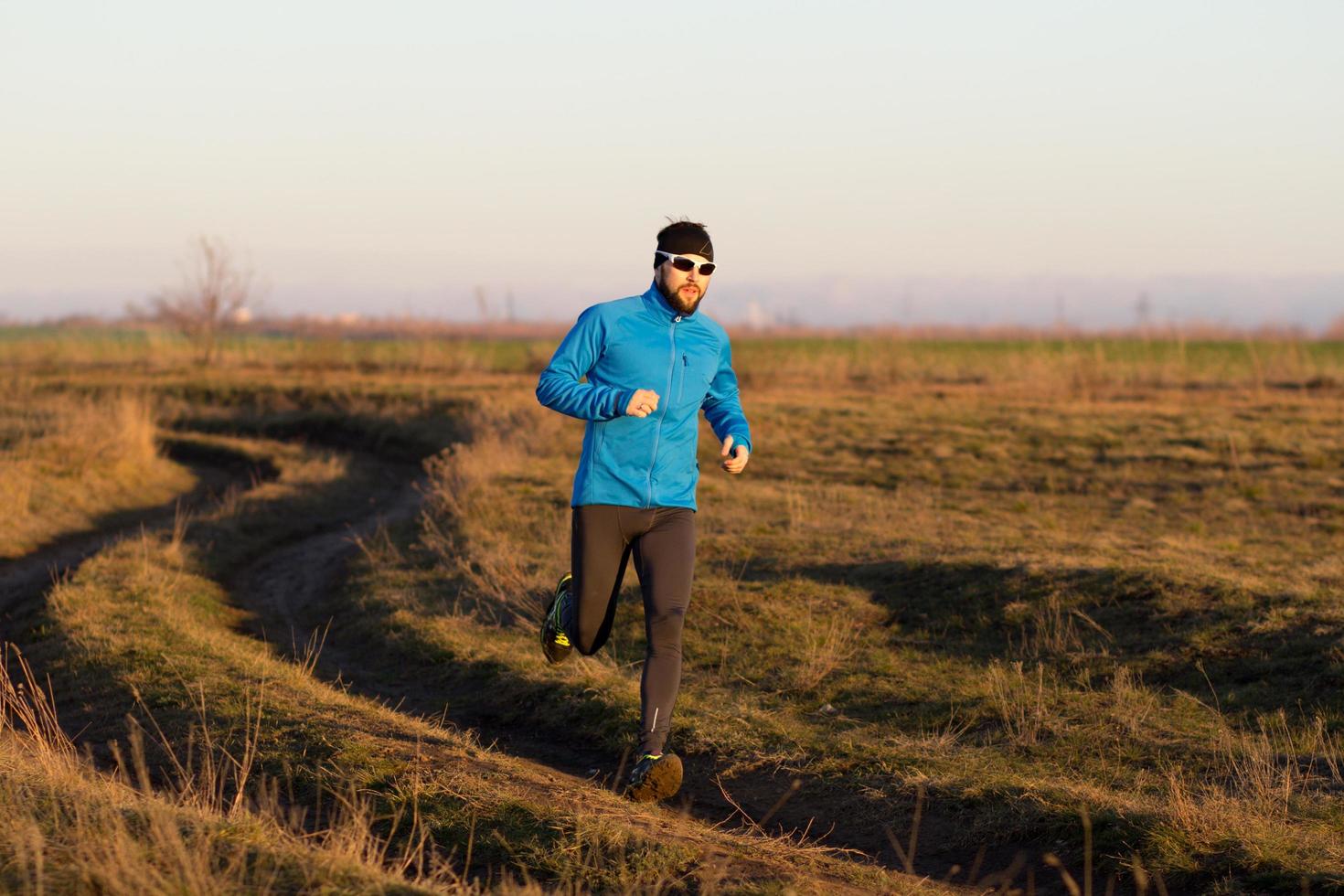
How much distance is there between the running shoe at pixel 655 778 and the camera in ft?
19.0

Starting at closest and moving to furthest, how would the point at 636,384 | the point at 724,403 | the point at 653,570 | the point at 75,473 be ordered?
the point at 636,384, the point at 653,570, the point at 724,403, the point at 75,473

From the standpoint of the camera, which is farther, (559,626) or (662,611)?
(559,626)

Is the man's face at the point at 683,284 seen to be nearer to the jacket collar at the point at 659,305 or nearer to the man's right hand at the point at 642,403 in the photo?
the jacket collar at the point at 659,305

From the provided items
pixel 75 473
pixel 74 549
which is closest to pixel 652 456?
pixel 74 549

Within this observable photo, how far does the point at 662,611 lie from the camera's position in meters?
5.84

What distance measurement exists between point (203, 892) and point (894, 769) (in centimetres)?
368

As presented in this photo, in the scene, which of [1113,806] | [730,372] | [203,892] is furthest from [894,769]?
[203,892]

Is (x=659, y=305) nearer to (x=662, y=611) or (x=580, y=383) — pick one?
(x=580, y=383)

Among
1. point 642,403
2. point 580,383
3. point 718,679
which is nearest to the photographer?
point 642,403

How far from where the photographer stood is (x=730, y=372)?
6328 mm

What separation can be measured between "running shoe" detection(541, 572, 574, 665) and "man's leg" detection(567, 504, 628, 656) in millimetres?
66

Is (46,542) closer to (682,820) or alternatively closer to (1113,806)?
(682,820)

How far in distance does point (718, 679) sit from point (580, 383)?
370cm

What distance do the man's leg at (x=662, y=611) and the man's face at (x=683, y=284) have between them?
89 cm
